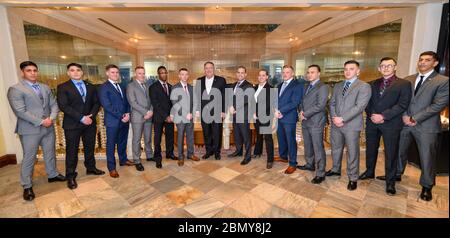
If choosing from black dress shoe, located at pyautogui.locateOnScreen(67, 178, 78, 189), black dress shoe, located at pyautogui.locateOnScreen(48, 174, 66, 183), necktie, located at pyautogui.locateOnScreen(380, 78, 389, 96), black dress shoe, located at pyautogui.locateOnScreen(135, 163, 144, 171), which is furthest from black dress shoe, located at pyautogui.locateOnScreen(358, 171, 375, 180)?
black dress shoe, located at pyautogui.locateOnScreen(48, 174, 66, 183)

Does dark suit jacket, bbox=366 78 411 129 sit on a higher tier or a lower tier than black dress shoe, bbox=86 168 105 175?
higher

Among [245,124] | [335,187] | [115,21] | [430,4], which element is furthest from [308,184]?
[115,21]

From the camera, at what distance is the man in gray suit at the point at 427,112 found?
102 inches

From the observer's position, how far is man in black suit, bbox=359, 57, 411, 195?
108 inches

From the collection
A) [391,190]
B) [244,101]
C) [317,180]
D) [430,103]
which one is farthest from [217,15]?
[391,190]

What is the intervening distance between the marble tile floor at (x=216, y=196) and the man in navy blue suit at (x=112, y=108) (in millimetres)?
446

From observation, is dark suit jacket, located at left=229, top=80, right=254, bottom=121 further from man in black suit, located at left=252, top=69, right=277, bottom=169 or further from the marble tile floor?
the marble tile floor

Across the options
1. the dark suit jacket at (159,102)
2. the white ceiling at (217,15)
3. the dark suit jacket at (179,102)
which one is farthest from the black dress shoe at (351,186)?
the dark suit jacket at (159,102)

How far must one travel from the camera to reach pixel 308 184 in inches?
127

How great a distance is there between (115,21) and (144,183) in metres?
5.61

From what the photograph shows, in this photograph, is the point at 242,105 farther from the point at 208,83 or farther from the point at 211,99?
the point at 208,83

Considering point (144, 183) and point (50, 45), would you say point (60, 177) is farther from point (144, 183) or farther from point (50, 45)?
point (50, 45)

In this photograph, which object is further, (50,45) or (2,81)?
(50,45)

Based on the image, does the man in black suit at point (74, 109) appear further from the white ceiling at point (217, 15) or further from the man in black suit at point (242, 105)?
the man in black suit at point (242, 105)
